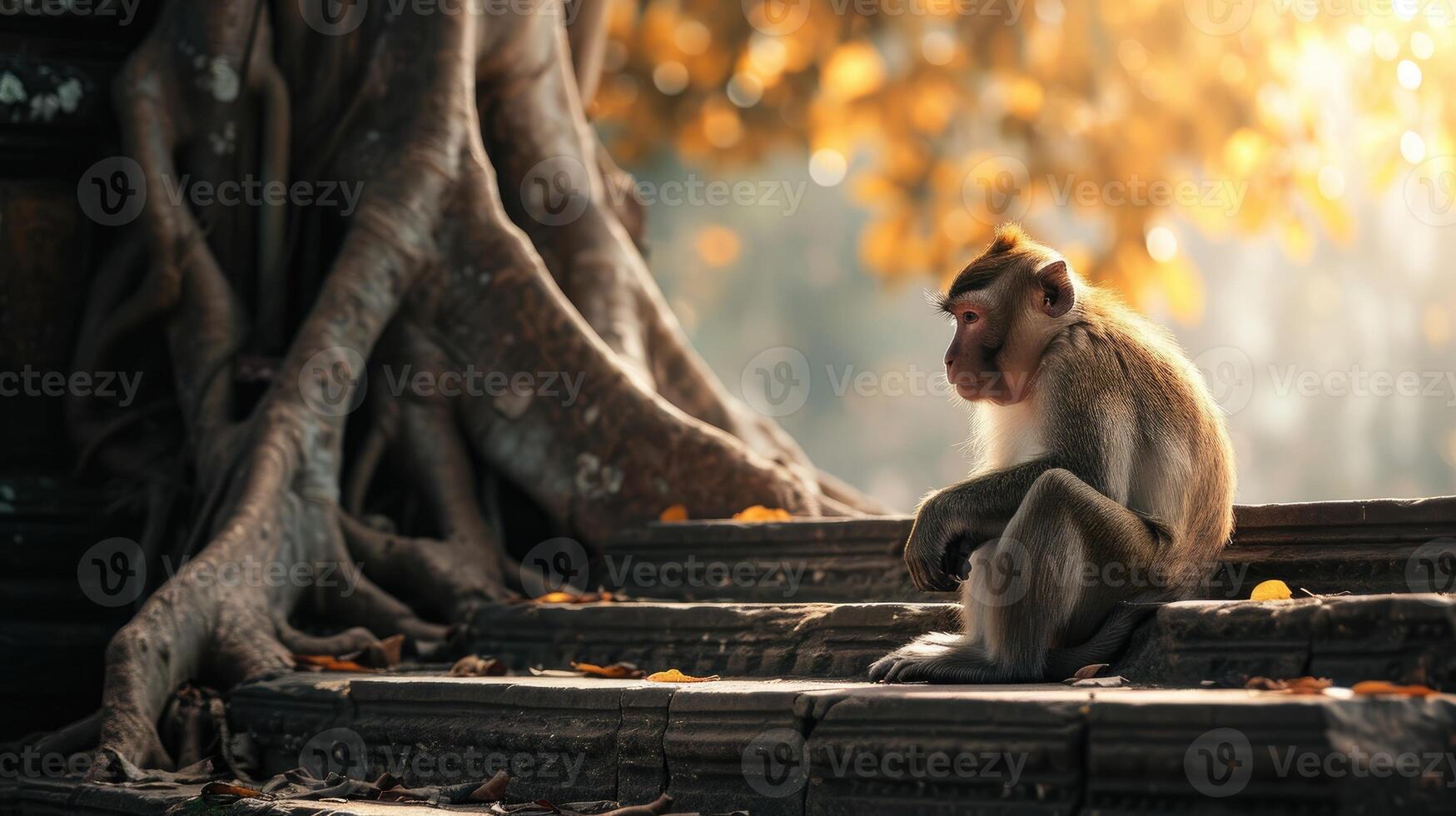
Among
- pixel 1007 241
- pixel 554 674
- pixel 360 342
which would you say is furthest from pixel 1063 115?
pixel 554 674

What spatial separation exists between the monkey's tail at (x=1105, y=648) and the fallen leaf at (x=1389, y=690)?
27.2 inches

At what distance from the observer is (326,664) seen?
5133 millimetres

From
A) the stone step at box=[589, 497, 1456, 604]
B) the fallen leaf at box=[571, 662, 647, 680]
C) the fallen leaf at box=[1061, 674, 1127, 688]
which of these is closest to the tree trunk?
the stone step at box=[589, 497, 1456, 604]

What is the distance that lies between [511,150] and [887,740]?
422 centimetres

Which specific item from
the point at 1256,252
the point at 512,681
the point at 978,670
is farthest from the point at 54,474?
the point at 1256,252

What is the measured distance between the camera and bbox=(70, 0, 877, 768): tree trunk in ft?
18.7

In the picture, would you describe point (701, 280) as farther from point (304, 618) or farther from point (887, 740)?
point (887, 740)

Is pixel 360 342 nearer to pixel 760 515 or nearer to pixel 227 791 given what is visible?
pixel 760 515

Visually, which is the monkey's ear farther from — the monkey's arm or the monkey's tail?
the monkey's tail

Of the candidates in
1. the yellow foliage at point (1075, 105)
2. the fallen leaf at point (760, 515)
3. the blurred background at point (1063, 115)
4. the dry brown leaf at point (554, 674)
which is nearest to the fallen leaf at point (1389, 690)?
the dry brown leaf at point (554, 674)

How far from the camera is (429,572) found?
18.7ft

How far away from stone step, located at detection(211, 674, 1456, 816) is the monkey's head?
0.91 m

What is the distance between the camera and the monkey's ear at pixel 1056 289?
3.98 m

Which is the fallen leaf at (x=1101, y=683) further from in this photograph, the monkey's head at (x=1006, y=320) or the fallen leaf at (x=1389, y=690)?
the monkey's head at (x=1006, y=320)
